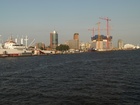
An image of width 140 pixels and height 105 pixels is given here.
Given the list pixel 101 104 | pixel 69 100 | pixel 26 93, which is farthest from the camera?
pixel 26 93

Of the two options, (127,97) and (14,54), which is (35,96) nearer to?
(127,97)

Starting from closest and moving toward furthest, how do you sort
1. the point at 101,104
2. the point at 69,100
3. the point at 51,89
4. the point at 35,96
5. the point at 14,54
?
the point at 101,104 < the point at 69,100 < the point at 35,96 < the point at 51,89 < the point at 14,54

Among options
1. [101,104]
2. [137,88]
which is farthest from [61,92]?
[137,88]

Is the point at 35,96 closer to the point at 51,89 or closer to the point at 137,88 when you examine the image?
the point at 51,89

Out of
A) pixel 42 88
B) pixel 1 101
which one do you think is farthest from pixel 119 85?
pixel 1 101

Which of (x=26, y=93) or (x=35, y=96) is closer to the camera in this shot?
(x=35, y=96)

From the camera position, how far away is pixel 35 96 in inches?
995

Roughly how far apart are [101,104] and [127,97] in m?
3.64

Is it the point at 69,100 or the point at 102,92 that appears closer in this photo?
the point at 69,100

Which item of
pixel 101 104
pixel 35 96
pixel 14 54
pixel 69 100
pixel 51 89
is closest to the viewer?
pixel 101 104

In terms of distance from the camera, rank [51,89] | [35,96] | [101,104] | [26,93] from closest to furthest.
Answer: [101,104] < [35,96] < [26,93] < [51,89]

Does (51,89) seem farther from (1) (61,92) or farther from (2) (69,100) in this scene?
(2) (69,100)

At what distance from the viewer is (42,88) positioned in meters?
30.0

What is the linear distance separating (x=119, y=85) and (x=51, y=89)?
8.43 meters
